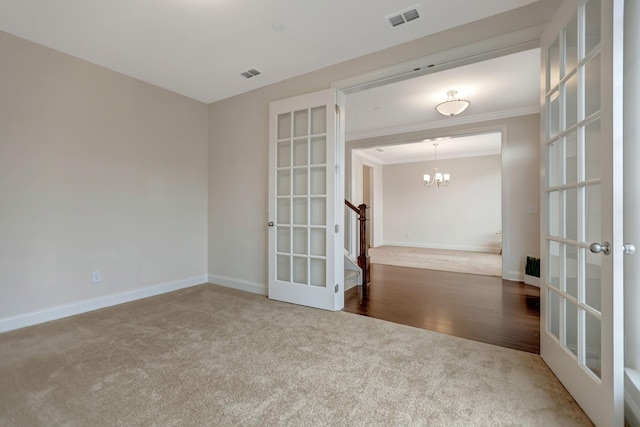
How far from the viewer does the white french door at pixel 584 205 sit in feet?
4.31

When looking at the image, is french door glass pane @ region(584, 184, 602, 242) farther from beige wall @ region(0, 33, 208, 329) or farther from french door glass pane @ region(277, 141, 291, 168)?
beige wall @ region(0, 33, 208, 329)

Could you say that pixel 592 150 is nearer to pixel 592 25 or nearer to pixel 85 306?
pixel 592 25

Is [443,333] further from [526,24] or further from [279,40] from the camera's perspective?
[279,40]

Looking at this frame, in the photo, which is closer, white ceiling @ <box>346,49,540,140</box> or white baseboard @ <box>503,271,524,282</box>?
white ceiling @ <box>346,49,540,140</box>

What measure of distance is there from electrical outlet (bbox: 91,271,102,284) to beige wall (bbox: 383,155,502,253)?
7538mm

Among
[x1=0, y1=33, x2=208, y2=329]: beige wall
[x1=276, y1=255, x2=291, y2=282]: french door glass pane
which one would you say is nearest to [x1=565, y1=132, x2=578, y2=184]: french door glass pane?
[x1=276, y1=255, x2=291, y2=282]: french door glass pane

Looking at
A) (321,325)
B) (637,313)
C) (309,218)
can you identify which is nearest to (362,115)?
(309,218)

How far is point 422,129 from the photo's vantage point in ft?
17.5

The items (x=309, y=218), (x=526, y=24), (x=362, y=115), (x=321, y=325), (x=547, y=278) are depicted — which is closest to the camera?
(x=547, y=278)

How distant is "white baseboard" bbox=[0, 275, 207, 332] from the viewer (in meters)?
2.61

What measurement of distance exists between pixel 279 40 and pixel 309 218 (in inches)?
70.7

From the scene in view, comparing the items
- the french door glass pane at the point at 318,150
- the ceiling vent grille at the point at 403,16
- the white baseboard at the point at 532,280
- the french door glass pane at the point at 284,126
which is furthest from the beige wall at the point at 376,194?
the ceiling vent grille at the point at 403,16

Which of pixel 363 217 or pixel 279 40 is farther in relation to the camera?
pixel 363 217

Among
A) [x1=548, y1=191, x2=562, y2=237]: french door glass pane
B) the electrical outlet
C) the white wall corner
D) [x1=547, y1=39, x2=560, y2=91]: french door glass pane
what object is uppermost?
[x1=547, y1=39, x2=560, y2=91]: french door glass pane
